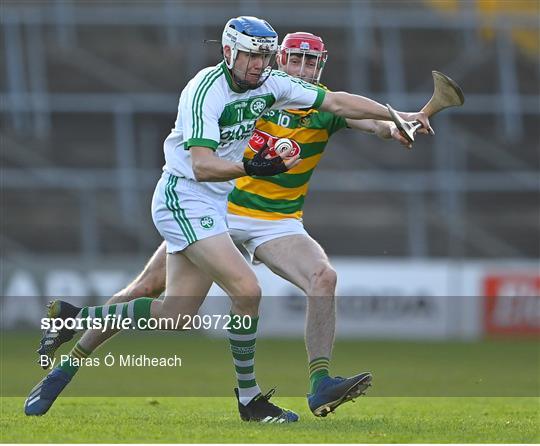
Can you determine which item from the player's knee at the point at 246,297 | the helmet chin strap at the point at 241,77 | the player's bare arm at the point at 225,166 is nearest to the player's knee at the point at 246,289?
the player's knee at the point at 246,297

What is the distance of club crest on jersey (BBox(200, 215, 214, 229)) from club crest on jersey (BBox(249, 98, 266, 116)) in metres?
0.67

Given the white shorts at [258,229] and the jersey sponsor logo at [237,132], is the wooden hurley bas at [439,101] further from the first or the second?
the white shorts at [258,229]

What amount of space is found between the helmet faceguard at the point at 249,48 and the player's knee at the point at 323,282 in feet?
4.17

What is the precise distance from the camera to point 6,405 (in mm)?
8648

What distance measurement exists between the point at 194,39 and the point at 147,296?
14976 millimetres

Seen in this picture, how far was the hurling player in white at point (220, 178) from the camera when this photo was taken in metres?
7.27

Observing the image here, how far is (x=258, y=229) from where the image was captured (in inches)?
333

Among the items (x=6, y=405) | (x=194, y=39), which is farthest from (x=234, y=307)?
(x=194, y=39)

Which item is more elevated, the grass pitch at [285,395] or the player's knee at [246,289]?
the player's knee at [246,289]

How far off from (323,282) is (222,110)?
51.1 inches

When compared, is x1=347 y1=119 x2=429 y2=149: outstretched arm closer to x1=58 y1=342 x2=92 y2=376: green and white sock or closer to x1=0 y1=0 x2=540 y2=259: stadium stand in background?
x1=58 y1=342 x2=92 y2=376: green and white sock

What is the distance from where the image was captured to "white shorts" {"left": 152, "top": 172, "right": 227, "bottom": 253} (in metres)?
7.48

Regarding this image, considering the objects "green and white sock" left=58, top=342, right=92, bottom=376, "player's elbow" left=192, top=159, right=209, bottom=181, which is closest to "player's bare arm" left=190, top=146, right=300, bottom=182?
"player's elbow" left=192, top=159, right=209, bottom=181

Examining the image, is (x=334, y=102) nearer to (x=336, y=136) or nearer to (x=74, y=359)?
(x=74, y=359)
